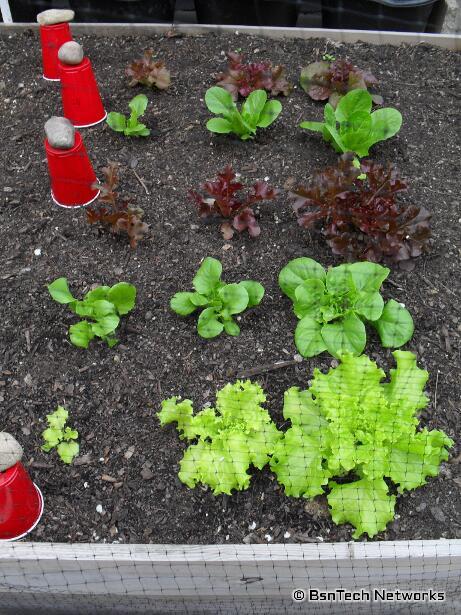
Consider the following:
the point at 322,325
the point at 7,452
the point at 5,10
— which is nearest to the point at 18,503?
the point at 7,452

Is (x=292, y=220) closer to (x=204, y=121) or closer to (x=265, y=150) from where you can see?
(x=265, y=150)

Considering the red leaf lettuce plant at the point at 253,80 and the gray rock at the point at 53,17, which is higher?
the gray rock at the point at 53,17

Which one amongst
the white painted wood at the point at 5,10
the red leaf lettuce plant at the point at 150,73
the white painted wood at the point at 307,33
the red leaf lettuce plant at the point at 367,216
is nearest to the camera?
the red leaf lettuce plant at the point at 367,216

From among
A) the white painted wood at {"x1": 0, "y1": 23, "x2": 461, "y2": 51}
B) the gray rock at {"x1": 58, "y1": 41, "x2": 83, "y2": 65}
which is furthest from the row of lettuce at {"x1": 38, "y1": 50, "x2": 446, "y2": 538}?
the white painted wood at {"x1": 0, "y1": 23, "x2": 461, "y2": 51}

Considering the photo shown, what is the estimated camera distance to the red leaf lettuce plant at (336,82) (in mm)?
3016

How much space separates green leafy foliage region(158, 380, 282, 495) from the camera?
6.18 ft

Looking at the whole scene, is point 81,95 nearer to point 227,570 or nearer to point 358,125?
point 358,125

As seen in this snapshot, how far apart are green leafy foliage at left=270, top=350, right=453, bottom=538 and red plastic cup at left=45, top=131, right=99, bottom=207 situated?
4.19 ft

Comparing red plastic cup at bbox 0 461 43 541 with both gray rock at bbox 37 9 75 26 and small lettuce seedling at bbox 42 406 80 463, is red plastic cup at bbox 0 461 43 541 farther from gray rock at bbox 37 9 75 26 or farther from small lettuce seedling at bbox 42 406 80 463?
gray rock at bbox 37 9 75 26

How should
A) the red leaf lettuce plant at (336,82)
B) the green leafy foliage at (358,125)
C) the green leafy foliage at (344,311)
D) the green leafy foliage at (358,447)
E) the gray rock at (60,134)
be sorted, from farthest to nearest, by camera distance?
the red leaf lettuce plant at (336,82)
the green leafy foliage at (358,125)
the gray rock at (60,134)
the green leafy foliage at (344,311)
the green leafy foliage at (358,447)

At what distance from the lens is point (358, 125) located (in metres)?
2.72

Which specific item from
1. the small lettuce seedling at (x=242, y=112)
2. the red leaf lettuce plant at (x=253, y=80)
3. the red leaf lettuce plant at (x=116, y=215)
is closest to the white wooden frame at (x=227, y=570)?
the red leaf lettuce plant at (x=116, y=215)

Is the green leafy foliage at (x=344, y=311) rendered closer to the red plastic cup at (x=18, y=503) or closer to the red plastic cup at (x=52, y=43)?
the red plastic cup at (x=18, y=503)

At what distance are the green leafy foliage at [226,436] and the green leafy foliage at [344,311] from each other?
30 cm
